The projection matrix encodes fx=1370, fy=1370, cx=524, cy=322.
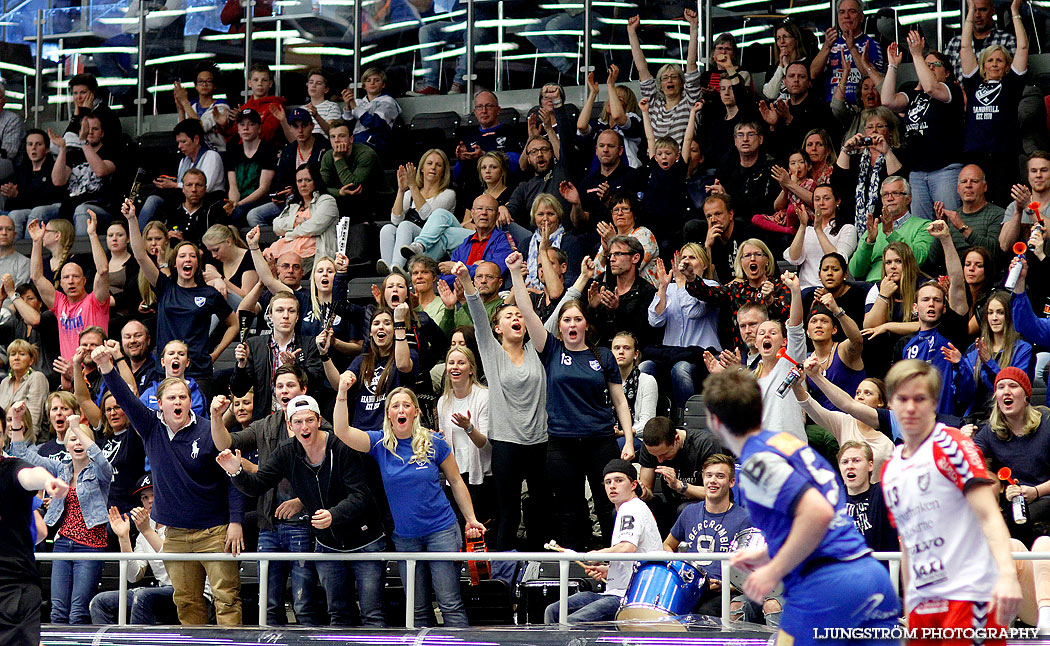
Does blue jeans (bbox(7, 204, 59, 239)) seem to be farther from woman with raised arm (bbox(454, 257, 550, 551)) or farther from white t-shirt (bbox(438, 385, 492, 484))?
woman with raised arm (bbox(454, 257, 550, 551))

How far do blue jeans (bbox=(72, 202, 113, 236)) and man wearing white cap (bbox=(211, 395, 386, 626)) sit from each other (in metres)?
6.61

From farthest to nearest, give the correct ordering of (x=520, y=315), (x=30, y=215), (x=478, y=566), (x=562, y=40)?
1. (x=562, y=40)
2. (x=30, y=215)
3. (x=520, y=315)
4. (x=478, y=566)

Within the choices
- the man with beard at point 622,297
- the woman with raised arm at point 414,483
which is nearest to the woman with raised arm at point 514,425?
the woman with raised arm at point 414,483

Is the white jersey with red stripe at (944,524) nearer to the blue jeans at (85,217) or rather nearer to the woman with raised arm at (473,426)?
the woman with raised arm at (473,426)

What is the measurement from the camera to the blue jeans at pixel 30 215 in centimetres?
1448

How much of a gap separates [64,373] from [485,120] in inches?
184

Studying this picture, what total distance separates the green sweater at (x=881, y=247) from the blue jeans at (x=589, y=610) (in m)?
3.62

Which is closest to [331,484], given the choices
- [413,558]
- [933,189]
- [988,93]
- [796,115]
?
[413,558]

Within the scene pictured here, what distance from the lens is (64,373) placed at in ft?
36.2

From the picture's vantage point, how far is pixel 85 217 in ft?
45.7

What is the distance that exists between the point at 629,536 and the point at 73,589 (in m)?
3.74

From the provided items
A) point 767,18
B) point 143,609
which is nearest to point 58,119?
point 767,18

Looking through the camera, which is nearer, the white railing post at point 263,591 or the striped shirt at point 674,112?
the white railing post at point 263,591

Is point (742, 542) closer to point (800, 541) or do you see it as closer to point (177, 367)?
point (800, 541)
